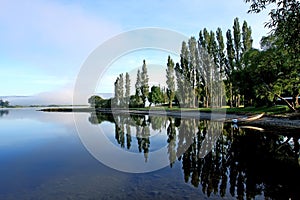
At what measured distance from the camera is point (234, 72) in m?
29.9

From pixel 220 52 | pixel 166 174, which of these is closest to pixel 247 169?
pixel 166 174

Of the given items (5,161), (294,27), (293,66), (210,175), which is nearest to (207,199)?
(210,175)

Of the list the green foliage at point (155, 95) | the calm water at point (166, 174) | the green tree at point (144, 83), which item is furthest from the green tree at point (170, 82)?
the calm water at point (166, 174)

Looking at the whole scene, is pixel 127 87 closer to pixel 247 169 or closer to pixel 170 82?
pixel 170 82

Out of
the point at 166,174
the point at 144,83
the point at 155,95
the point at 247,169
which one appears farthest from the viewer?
the point at 155,95

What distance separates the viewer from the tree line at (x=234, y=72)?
7.60 metres

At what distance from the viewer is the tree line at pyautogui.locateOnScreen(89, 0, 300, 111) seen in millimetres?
7598

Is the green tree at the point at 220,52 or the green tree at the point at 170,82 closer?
the green tree at the point at 220,52

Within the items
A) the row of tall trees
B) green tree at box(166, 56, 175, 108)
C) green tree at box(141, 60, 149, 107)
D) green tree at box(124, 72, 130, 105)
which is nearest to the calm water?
the row of tall trees

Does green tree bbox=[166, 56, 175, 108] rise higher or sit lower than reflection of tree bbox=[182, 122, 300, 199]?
higher

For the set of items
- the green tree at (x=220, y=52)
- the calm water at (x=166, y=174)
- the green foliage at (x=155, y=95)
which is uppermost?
the green tree at (x=220, y=52)

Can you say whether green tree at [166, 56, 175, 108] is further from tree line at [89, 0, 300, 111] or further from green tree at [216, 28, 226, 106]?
green tree at [216, 28, 226, 106]

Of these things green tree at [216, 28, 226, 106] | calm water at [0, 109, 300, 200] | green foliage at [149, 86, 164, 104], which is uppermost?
green tree at [216, 28, 226, 106]

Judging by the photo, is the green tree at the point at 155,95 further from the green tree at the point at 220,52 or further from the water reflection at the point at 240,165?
the water reflection at the point at 240,165
